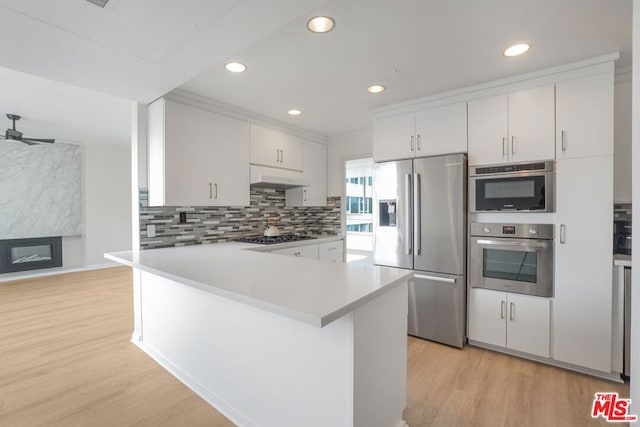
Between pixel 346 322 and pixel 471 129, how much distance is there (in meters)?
2.22

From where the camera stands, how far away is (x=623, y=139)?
2254mm

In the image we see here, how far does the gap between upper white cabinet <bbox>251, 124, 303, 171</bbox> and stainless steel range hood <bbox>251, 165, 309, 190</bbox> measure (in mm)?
53

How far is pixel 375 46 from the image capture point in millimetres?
1895

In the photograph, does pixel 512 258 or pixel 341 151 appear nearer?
pixel 512 258

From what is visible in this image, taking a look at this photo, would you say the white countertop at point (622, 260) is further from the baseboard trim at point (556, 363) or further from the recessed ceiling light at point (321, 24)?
the recessed ceiling light at point (321, 24)

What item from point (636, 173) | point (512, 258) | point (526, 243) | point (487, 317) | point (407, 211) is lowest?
point (487, 317)

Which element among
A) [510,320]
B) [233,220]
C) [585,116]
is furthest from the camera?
[233,220]

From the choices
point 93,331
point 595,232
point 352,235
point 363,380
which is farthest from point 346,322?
point 352,235

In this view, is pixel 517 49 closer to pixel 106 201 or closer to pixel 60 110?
pixel 60 110

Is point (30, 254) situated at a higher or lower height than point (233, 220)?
lower

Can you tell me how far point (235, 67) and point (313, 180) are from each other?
2.04 metres

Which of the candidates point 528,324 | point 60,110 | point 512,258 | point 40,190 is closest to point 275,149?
point 512,258

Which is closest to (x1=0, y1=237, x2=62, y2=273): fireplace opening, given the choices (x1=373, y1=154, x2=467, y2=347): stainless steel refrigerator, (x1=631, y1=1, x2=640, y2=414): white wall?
(x1=373, y1=154, x2=467, y2=347): stainless steel refrigerator

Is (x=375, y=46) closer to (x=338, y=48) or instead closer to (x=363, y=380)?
(x=338, y=48)
